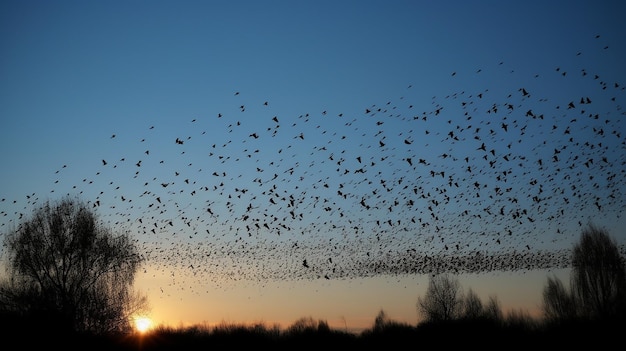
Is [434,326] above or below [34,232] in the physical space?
below

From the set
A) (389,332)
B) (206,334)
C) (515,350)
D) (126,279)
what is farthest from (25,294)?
(515,350)

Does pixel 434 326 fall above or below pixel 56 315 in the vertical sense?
below

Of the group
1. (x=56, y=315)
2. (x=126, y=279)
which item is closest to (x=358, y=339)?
(x=126, y=279)

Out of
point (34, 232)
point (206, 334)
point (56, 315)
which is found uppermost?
point (34, 232)

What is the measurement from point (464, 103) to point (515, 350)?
87.5 ft

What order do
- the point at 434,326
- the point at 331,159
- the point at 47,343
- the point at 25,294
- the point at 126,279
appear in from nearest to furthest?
the point at 331,159 < the point at 47,343 < the point at 25,294 < the point at 126,279 < the point at 434,326

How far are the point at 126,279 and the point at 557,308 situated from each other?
44.8 m

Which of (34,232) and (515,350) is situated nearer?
(34,232)

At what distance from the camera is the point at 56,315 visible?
33.7m

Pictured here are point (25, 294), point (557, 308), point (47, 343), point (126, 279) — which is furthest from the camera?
point (557, 308)

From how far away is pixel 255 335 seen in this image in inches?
1860

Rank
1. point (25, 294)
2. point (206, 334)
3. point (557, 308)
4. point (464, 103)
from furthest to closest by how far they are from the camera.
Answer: point (557, 308)
point (206, 334)
point (25, 294)
point (464, 103)

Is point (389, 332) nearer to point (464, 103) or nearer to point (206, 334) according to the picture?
point (206, 334)

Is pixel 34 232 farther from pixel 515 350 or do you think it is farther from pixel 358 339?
pixel 515 350
